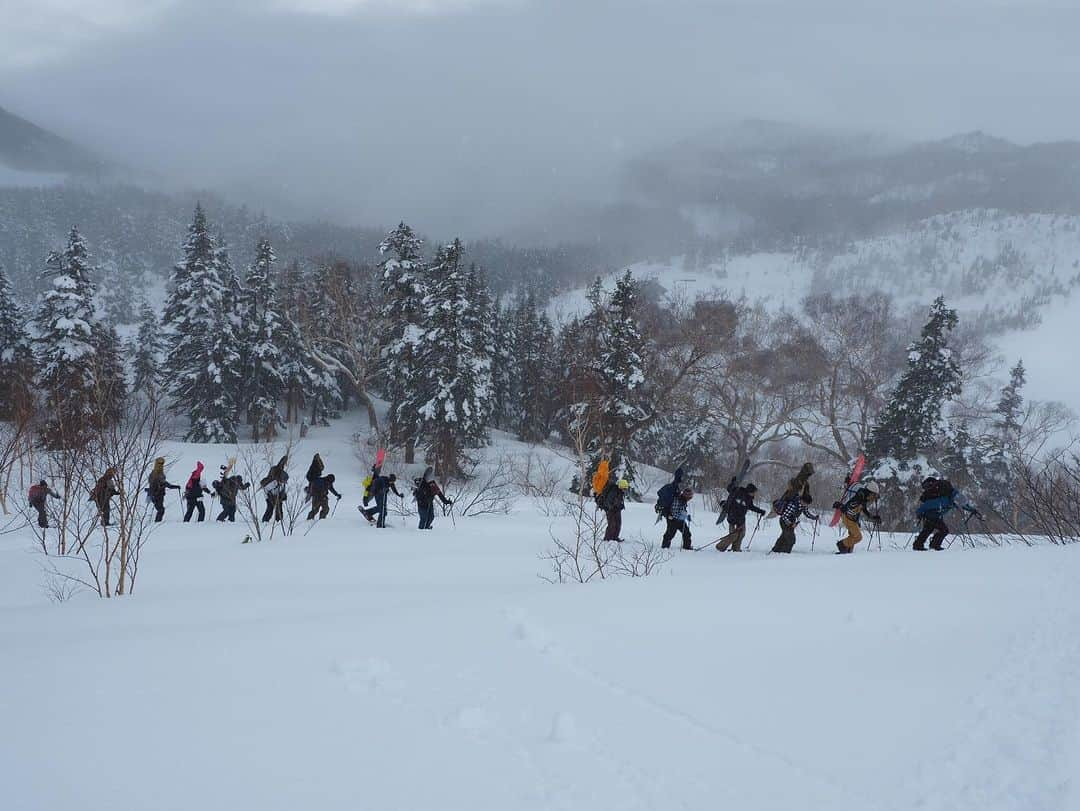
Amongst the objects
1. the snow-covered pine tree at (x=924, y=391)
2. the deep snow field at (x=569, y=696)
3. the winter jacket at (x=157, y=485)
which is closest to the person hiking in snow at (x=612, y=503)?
the deep snow field at (x=569, y=696)

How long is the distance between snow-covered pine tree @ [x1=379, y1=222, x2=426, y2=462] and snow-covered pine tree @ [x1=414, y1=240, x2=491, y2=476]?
2.74 feet

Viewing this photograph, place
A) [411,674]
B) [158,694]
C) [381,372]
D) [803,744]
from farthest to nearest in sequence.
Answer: [381,372]
[411,674]
[158,694]
[803,744]

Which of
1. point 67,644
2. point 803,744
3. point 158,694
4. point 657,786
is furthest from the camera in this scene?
point 67,644

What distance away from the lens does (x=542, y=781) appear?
3.06 metres

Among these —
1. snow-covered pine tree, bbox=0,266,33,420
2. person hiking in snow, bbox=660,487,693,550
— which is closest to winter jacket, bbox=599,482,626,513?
person hiking in snow, bbox=660,487,693,550

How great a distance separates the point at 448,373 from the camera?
3027 cm

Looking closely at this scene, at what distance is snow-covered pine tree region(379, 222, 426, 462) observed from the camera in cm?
3144

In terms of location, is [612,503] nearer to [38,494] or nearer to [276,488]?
[276,488]

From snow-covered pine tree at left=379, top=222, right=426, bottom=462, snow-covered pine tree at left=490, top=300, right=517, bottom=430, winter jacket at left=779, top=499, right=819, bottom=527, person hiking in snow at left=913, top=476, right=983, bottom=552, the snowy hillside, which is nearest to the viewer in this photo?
person hiking in snow at left=913, top=476, right=983, bottom=552

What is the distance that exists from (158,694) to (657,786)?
3276 mm

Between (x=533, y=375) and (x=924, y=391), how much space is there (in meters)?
28.1

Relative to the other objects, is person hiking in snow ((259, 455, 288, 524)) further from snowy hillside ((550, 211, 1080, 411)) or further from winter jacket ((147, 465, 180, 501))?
snowy hillside ((550, 211, 1080, 411))

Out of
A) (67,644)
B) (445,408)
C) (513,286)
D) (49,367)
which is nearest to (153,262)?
(513,286)

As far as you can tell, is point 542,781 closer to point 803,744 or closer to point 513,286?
point 803,744
